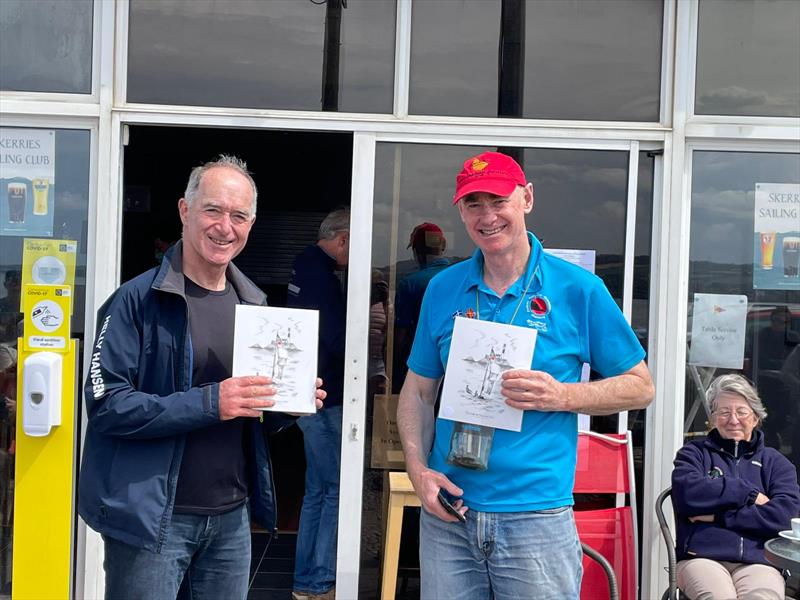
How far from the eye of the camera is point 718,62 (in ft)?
13.3

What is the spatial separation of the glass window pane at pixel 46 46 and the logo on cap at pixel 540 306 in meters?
2.50

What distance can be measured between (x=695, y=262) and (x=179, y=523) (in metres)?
2.65

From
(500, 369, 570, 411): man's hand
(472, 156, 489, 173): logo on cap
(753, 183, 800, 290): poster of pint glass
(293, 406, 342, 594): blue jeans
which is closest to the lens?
(500, 369, 570, 411): man's hand

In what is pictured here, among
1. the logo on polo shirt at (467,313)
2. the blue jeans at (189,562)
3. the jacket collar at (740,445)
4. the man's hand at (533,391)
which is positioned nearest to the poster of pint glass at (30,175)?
the blue jeans at (189,562)

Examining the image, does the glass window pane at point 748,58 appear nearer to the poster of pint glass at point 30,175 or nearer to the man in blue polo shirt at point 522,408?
the man in blue polo shirt at point 522,408

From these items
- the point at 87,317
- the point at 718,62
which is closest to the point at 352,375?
the point at 87,317

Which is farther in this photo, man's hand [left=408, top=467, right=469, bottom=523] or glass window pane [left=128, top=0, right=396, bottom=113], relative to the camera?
glass window pane [left=128, top=0, right=396, bottom=113]

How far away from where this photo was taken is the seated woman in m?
3.54

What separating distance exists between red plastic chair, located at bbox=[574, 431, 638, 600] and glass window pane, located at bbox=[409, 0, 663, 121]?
1.46 meters

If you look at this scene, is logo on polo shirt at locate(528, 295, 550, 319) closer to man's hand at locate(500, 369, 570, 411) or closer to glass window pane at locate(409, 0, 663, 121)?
man's hand at locate(500, 369, 570, 411)

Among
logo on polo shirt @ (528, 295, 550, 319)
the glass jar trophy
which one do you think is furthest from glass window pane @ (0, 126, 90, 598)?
logo on polo shirt @ (528, 295, 550, 319)

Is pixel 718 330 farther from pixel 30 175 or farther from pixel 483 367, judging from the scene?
pixel 30 175

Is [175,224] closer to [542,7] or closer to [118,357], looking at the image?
[542,7]

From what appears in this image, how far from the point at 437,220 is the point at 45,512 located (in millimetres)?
2137
